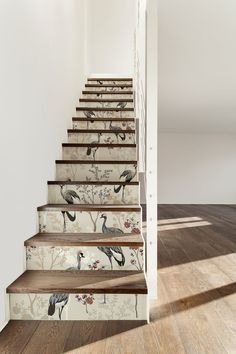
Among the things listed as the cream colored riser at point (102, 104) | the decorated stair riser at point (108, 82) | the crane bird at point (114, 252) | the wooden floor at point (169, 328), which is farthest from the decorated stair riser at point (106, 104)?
the crane bird at point (114, 252)

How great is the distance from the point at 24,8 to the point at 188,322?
1.92m

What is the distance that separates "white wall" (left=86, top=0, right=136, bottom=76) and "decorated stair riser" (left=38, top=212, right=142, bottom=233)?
5.20 metres

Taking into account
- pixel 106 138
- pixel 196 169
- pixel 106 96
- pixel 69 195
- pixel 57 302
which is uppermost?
pixel 106 96

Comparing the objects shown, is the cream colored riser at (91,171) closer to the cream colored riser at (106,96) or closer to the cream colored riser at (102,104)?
the cream colored riser at (102,104)

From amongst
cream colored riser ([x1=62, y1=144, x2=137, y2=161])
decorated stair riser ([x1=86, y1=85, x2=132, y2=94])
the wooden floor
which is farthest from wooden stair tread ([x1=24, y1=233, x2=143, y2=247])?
decorated stair riser ([x1=86, y1=85, x2=132, y2=94])

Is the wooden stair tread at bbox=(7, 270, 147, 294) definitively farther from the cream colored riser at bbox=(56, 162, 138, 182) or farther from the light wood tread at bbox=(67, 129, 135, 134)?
the light wood tread at bbox=(67, 129, 135, 134)

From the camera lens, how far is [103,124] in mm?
3689

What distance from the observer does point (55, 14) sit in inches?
119

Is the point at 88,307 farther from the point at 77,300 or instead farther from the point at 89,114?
the point at 89,114

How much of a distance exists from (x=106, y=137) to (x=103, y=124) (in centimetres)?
34

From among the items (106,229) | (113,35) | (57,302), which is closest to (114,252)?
(106,229)

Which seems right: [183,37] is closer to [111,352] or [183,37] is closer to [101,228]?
[101,228]

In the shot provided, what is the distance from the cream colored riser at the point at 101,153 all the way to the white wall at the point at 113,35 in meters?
4.19

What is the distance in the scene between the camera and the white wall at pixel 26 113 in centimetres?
176
